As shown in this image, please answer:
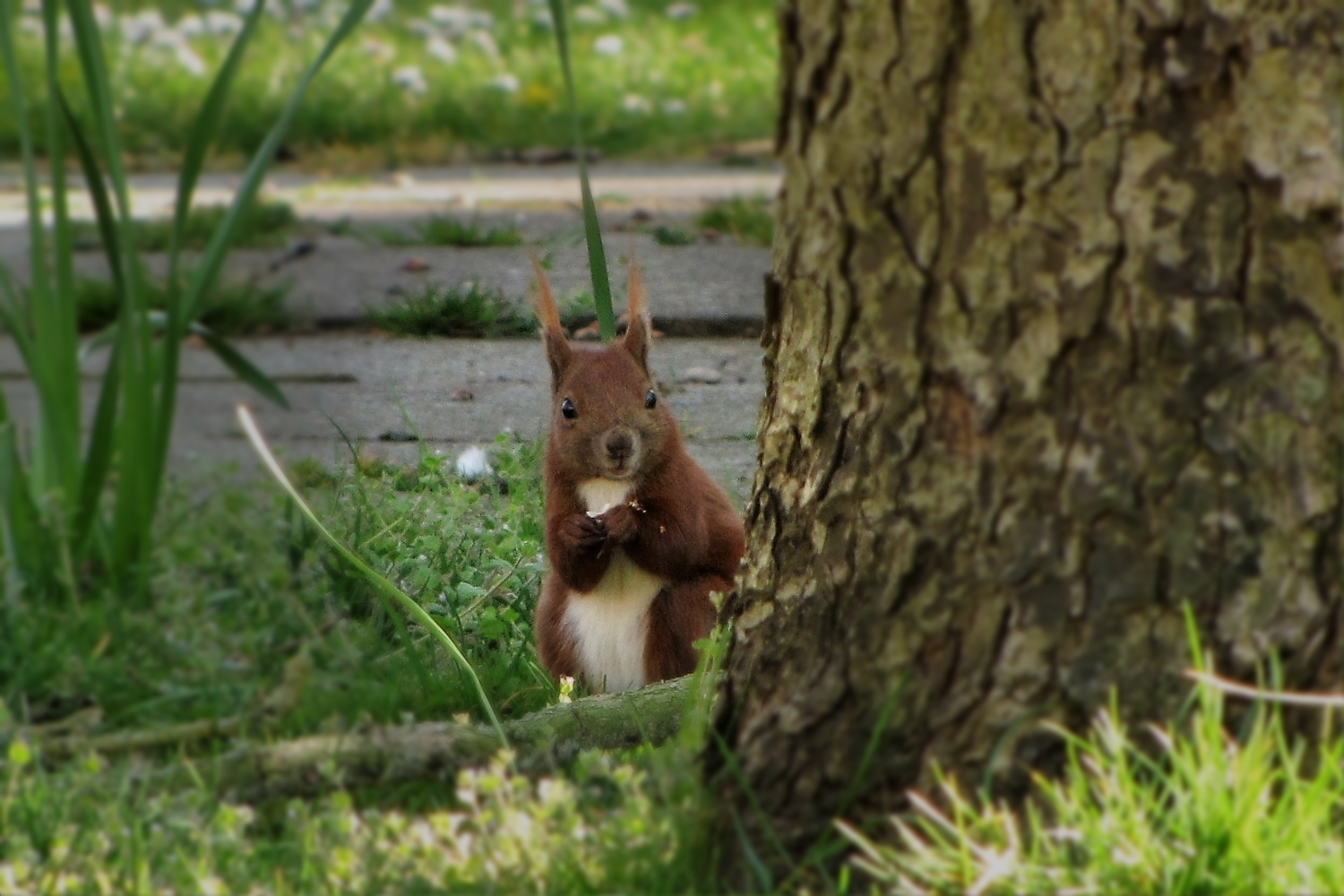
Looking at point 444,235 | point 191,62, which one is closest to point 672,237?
point 444,235

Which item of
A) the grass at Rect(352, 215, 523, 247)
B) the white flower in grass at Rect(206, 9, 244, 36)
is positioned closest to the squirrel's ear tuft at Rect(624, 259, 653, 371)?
the grass at Rect(352, 215, 523, 247)

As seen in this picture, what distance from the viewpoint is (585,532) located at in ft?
9.37

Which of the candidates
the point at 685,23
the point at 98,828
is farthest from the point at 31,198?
the point at 685,23

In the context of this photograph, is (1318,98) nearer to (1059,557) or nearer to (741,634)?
(1059,557)

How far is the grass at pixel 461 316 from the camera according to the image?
3.52 metres

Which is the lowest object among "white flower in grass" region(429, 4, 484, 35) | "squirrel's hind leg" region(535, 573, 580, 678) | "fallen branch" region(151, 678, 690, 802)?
"squirrel's hind leg" region(535, 573, 580, 678)

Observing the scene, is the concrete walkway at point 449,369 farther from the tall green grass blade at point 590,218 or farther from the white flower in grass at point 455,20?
the white flower in grass at point 455,20

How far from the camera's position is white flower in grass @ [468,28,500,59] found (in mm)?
8633

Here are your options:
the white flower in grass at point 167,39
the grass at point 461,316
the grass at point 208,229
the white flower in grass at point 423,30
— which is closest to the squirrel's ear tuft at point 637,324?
the grass at point 461,316

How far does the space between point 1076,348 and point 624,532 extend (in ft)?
4.07

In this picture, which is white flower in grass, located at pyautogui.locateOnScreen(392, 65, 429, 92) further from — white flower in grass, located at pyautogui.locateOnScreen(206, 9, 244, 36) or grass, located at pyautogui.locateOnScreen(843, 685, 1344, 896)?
grass, located at pyautogui.locateOnScreen(843, 685, 1344, 896)

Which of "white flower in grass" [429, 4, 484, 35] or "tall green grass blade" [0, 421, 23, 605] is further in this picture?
"white flower in grass" [429, 4, 484, 35]

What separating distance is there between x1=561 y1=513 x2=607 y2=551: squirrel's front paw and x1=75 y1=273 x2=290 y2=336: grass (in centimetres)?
203

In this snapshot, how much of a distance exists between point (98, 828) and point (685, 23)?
7.95 m
